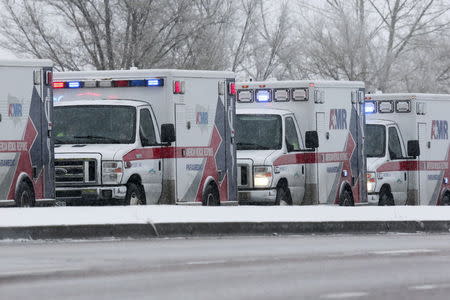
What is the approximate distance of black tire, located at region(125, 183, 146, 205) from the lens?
78.1 feet

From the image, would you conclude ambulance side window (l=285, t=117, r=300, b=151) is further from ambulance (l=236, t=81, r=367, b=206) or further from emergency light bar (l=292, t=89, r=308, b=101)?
emergency light bar (l=292, t=89, r=308, b=101)

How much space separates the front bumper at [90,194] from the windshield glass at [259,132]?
4048 millimetres

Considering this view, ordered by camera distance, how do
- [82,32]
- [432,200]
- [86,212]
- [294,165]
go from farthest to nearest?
[82,32]
[432,200]
[294,165]
[86,212]

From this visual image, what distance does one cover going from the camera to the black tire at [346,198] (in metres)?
28.9

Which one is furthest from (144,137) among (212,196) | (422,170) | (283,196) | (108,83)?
(422,170)

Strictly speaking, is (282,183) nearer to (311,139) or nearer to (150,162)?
(311,139)

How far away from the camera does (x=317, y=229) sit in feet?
68.2

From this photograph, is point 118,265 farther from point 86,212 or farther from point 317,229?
point 317,229

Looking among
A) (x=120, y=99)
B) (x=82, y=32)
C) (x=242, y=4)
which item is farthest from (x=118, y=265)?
(x=242, y=4)

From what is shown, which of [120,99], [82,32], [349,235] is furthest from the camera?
[82,32]

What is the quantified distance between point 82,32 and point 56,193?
17668mm

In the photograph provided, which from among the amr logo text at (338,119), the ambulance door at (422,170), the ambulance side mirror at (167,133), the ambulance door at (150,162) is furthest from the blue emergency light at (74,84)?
the ambulance door at (422,170)

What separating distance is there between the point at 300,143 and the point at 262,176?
64.0 inches

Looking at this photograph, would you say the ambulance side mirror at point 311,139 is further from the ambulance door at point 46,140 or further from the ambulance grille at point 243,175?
the ambulance door at point 46,140
